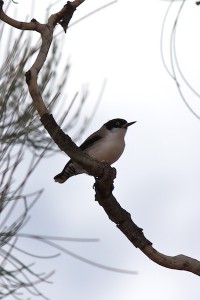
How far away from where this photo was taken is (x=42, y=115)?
10.6 ft

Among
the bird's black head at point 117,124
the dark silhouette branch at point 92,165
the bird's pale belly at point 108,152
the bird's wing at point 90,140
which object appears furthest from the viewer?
the bird's black head at point 117,124

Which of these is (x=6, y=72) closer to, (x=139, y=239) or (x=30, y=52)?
(x=30, y=52)

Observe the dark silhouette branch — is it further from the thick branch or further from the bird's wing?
the bird's wing

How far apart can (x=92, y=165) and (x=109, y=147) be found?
1.91 metres

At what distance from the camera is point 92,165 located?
3.34 meters

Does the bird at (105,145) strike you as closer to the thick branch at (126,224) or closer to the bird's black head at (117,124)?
the bird's black head at (117,124)

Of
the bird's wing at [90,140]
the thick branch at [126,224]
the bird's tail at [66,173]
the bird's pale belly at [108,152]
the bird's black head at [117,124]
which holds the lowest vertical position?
the thick branch at [126,224]

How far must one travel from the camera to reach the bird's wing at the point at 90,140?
17.9ft

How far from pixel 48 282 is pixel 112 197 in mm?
507

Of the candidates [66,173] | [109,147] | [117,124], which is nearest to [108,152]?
[109,147]

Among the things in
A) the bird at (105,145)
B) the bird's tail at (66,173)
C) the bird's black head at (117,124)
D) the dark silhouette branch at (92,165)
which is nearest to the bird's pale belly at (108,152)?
the bird at (105,145)

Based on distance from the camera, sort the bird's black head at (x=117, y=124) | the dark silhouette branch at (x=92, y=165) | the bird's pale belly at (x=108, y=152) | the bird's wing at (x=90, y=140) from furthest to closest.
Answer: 1. the bird's black head at (x=117, y=124)
2. the bird's wing at (x=90, y=140)
3. the bird's pale belly at (x=108, y=152)
4. the dark silhouette branch at (x=92, y=165)

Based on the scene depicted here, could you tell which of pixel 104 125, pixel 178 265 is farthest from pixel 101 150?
pixel 178 265

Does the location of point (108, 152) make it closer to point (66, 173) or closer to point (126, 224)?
point (66, 173)
